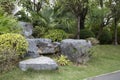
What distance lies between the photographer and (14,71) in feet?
27.8

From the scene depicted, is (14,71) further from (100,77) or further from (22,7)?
(22,7)

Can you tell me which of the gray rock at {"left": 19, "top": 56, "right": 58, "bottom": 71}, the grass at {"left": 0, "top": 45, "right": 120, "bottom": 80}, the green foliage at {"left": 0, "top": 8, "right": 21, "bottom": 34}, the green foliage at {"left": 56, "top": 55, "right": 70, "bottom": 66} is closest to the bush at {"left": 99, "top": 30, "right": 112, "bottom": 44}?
the grass at {"left": 0, "top": 45, "right": 120, "bottom": 80}

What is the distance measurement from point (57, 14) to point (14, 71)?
6221 millimetres

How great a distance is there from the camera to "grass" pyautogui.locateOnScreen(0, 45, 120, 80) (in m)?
8.20

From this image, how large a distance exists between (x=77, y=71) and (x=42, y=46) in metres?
1.99

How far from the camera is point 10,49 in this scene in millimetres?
8227

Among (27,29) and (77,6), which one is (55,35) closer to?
(27,29)

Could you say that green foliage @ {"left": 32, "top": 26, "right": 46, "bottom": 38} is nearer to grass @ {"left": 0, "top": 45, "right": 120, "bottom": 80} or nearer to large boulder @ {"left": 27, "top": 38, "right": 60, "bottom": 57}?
large boulder @ {"left": 27, "top": 38, "right": 60, "bottom": 57}

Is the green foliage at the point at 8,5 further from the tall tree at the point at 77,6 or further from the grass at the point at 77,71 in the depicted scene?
the grass at the point at 77,71

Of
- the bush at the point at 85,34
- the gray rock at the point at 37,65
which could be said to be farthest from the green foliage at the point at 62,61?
the bush at the point at 85,34

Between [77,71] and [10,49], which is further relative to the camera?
[77,71]

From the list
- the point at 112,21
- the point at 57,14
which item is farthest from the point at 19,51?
the point at 112,21

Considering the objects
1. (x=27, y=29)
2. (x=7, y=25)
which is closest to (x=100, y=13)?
(x=27, y=29)

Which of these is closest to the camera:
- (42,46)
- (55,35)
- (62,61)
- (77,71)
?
(77,71)
